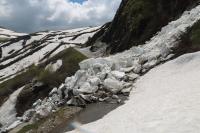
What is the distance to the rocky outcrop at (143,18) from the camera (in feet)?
158

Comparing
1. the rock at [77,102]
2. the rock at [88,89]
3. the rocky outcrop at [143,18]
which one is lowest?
the rock at [77,102]

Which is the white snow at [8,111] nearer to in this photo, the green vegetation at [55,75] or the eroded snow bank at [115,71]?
the green vegetation at [55,75]

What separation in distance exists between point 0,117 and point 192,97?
3726 centimetres

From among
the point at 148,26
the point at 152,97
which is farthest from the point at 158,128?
the point at 148,26

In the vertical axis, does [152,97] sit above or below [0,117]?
above

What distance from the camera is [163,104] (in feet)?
78.7

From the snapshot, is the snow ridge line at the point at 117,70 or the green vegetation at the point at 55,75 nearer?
the snow ridge line at the point at 117,70

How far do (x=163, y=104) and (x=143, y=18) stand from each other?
32.1m

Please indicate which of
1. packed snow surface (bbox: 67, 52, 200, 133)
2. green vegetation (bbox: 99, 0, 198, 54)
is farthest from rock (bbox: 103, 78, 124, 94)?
green vegetation (bbox: 99, 0, 198, 54)

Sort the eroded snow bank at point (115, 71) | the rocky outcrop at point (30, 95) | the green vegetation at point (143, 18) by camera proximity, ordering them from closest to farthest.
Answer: the eroded snow bank at point (115, 71) < the green vegetation at point (143, 18) < the rocky outcrop at point (30, 95)

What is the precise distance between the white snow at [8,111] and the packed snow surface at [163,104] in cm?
2403

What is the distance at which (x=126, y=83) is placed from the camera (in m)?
33.4

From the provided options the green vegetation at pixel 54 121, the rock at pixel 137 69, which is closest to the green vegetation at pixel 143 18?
the rock at pixel 137 69

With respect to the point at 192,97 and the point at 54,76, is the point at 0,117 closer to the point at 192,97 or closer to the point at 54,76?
the point at 54,76
